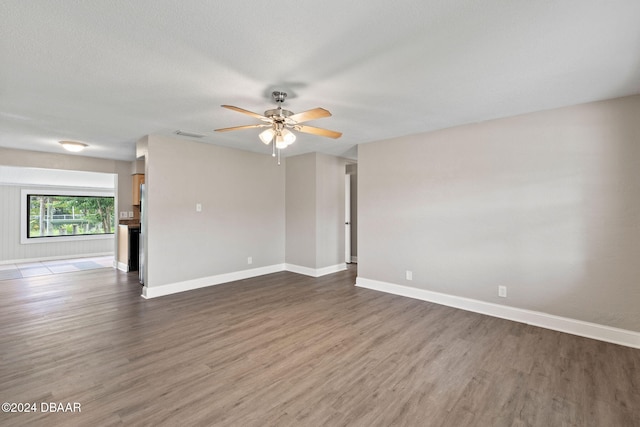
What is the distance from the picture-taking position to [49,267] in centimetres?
662

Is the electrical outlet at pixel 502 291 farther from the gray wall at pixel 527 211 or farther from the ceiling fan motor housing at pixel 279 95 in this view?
the ceiling fan motor housing at pixel 279 95

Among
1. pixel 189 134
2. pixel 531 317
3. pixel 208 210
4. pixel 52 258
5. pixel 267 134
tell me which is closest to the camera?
pixel 267 134

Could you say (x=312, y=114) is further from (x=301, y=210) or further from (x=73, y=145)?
(x=73, y=145)

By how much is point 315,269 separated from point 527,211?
11.5 ft

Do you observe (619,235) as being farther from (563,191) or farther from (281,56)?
(281,56)

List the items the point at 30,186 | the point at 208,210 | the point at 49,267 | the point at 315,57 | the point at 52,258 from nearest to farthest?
the point at 315,57, the point at 208,210, the point at 49,267, the point at 30,186, the point at 52,258

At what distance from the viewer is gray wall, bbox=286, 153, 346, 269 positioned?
563cm

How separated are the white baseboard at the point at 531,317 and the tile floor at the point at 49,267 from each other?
22.0ft

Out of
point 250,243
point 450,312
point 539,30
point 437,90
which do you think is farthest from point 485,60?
point 250,243

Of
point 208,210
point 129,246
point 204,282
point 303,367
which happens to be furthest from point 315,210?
point 129,246

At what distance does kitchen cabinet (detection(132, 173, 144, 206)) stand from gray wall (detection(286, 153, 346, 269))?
3.14 metres

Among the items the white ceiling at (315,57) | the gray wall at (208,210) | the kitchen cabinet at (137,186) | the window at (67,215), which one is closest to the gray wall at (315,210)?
the gray wall at (208,210)

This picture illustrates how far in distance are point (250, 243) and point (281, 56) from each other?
13.2 feet

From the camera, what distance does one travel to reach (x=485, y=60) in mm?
2176
